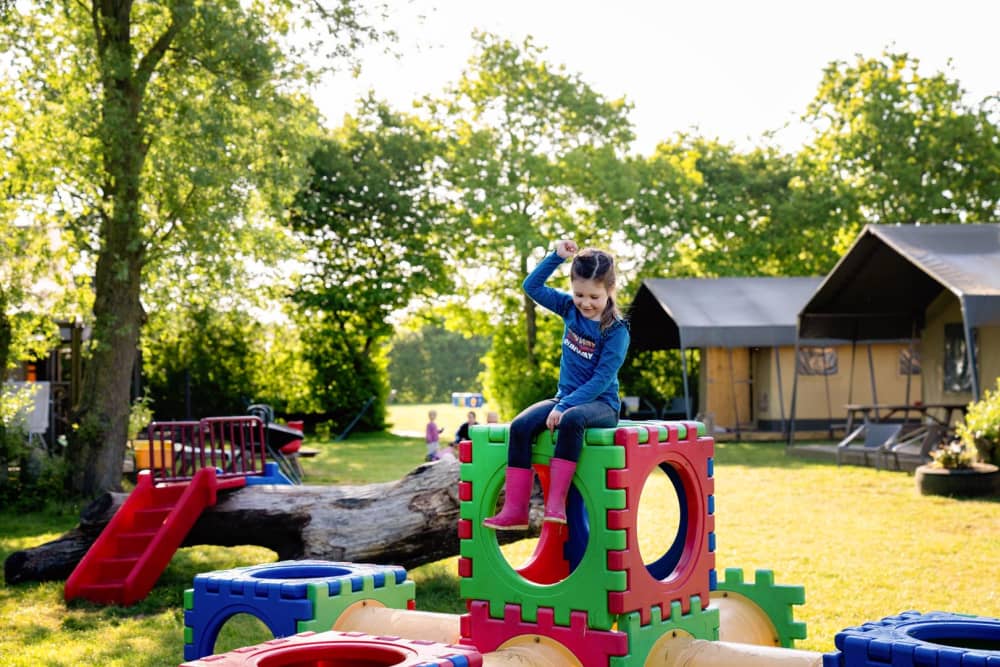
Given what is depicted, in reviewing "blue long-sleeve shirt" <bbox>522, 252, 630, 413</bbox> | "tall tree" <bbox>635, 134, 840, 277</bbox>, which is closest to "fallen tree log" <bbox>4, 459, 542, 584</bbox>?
"blue long-sleeve shirt" <bbox>522, 252, 630, 413</bbox>

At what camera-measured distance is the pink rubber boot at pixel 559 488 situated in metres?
4.13

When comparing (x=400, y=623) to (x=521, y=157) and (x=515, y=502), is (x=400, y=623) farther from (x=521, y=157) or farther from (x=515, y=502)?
(x=521, y=157)

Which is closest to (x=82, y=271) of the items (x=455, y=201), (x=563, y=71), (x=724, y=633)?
(x=724, y=633)

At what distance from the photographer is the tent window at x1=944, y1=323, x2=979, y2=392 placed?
842 inches

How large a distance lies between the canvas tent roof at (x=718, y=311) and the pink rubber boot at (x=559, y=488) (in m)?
18.7

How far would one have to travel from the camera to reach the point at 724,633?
17.1 feet

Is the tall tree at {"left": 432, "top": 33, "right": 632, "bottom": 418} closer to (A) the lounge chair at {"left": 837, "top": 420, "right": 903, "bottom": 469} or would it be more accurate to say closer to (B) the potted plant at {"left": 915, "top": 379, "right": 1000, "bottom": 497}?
(A) the lounge chair at {"left": 837, "top": 420, "right": 903, "bottom": 469}

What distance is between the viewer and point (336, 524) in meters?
8.33

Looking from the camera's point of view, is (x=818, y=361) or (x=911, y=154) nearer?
(x=818, y=361)

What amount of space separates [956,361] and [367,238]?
61.5ft

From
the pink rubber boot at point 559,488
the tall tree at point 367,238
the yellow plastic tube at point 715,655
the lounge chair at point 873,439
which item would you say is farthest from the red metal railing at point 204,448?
the tall tree at point 367,238

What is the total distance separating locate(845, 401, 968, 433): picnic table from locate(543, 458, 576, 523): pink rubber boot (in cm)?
1367

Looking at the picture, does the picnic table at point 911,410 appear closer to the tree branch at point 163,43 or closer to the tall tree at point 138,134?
the tall tree at point 138,134

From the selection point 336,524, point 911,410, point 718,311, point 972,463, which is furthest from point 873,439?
point 336,524
